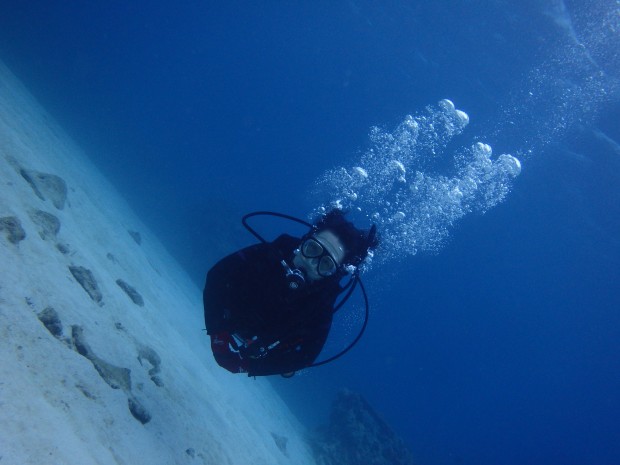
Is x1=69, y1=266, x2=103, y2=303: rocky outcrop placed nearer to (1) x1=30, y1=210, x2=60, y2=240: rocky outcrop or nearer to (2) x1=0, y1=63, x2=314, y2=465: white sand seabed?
(2) x1=0, y1=63, x2=314, y2=465: white sand seabed

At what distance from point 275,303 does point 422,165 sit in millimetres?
45120

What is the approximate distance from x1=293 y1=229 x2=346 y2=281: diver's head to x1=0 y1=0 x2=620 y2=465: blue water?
19.6 metres

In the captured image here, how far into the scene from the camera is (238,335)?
3279 mm

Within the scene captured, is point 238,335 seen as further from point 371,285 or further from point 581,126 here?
point 371,285

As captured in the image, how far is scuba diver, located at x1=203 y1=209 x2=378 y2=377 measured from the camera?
3.17 m

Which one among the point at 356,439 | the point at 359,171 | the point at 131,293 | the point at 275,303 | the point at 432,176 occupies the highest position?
the point at 275,303

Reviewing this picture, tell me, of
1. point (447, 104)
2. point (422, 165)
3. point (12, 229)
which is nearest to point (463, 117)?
point (447, 104)

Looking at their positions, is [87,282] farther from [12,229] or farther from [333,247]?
[333,247]

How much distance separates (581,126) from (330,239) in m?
26.6

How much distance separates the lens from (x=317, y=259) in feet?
10.7

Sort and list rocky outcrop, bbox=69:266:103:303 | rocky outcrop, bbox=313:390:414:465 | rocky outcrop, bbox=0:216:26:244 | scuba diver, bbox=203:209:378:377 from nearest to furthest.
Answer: scuba diver, bbox=203:209:378:377
rocky outcrop, bbox=0:216:26:244
rocky outcrop, bbox=69:266:103:303
rocky outcrop, bbox=313:390:414:465

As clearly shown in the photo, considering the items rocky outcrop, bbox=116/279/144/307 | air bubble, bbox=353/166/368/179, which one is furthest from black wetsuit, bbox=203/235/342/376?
air bubble, bbox=353/166/368/179

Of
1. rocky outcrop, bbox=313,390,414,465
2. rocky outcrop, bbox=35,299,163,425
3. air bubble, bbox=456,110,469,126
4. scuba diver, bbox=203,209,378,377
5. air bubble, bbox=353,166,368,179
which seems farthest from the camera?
air bubble, bbox=456,110,469,126

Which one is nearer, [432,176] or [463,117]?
[463,117]
